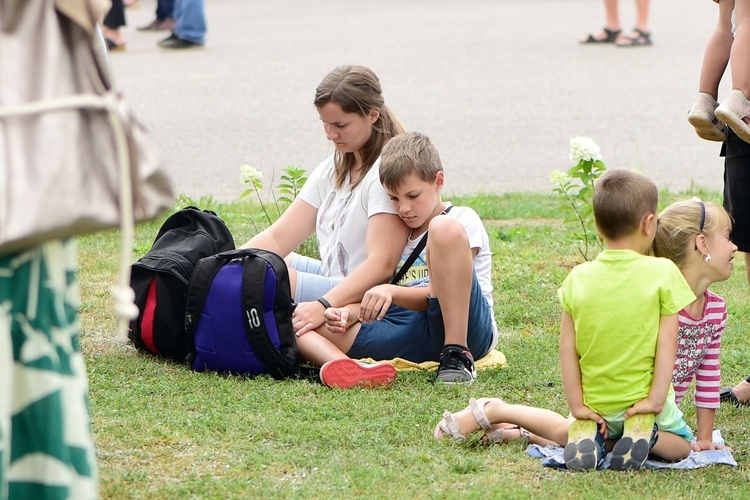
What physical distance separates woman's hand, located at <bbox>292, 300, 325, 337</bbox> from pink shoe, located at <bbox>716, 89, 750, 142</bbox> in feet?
4.95

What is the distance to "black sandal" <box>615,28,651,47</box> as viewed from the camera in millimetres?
11820

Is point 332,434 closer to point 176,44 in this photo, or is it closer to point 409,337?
point 409,337

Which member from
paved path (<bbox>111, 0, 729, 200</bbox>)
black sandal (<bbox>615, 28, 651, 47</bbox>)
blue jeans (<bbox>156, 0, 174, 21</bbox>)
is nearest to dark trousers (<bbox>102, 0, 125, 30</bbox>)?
paved path (<bbox>111, 0, 729, 200</bbox>)

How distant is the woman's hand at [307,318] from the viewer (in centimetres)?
388

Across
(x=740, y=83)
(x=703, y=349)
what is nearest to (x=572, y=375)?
(x=703, y=349)

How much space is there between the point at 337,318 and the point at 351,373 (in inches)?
8.2

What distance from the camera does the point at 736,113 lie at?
11.0 ft

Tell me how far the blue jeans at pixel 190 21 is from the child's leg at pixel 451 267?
349 inches

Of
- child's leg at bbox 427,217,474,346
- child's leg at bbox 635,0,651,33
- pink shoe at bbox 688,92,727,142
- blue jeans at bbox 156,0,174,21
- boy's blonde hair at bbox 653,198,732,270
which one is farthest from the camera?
blue jeans at bbox 156,0,174,21

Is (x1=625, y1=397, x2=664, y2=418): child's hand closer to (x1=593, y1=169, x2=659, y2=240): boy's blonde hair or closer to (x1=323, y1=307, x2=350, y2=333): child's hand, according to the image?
(x1=593, y1=169, x2=659, y2=240): boy's blonde hair

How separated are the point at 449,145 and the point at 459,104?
1291 mm

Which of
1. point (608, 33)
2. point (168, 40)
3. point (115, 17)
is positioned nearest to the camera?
point (115, 17)

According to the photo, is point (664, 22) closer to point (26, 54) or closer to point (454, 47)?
point (454, 47)

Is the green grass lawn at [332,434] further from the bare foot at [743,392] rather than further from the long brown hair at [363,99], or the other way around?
the long brown hair at [363,99]
